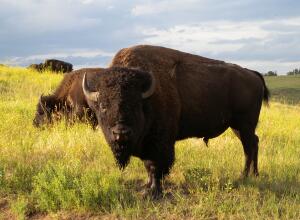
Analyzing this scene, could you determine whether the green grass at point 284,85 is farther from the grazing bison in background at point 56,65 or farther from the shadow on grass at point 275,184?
the shadow on grass at point 275,184

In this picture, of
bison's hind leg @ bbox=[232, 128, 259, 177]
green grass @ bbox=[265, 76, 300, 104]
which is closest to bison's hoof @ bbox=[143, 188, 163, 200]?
bison's hind leg @ bbox=[232, 128, 259, 177]

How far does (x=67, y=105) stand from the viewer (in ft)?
39.6

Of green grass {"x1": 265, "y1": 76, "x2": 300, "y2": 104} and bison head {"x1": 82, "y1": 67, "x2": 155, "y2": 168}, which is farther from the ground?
bison head {"x1": 82, "y1": 67, "x2": 155, "y2": 168}

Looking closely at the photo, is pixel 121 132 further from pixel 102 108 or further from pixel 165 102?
pixel 165 102

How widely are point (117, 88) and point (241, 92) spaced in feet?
9.13

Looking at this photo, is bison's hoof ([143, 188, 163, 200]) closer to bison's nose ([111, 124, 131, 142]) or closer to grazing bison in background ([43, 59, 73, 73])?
bison's nose ([111, 124, 131, 142])

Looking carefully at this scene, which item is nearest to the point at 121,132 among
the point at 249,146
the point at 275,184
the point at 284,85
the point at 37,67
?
the point at 275,184

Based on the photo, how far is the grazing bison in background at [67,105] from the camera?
11188 millimetres

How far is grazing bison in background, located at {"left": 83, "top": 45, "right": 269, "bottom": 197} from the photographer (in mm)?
5895

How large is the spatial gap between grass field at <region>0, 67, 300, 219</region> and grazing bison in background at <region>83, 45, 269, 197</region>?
43cm

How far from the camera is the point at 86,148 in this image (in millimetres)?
8625

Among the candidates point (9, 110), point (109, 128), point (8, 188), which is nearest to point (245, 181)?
point (109, 128)

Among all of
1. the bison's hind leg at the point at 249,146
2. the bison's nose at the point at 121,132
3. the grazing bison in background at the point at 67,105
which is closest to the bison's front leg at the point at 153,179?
the bison's nose at the point at 121,132

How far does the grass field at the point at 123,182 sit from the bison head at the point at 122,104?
0.64 metres
